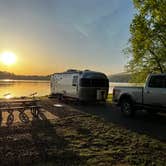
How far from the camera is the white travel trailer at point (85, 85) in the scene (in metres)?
22.6

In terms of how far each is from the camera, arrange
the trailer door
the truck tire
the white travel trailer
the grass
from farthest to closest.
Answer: the trailer door, the white travel trailer, the truck tire, the grass

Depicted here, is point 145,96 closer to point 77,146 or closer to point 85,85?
point 77,146

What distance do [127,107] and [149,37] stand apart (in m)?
13.2

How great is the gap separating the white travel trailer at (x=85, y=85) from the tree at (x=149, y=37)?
6.91m

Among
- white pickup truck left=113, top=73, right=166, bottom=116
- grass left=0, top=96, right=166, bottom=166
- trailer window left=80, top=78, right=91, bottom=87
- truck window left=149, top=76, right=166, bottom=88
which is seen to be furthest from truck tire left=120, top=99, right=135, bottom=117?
trailer window left=80, top=78, right=91, bottom=87

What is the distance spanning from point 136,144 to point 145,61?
856 inches

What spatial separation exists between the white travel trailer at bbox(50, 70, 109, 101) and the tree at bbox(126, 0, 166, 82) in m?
6.91

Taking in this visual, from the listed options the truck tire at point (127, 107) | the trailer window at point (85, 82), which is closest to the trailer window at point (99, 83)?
the trailer window at point (85, 82)

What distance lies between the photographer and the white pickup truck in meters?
14.1

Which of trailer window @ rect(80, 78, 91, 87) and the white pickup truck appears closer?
the white pickup truck

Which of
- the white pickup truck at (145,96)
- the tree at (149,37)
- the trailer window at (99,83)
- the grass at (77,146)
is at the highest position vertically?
the tree at (149,37)

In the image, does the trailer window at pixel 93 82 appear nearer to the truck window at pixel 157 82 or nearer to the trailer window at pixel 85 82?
the trailer window at pixel 85 82

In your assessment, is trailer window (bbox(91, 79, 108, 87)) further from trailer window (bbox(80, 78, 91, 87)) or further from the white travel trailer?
trailer window (bbox(80, 78, 91, 87))

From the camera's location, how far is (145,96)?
15.0 meters
